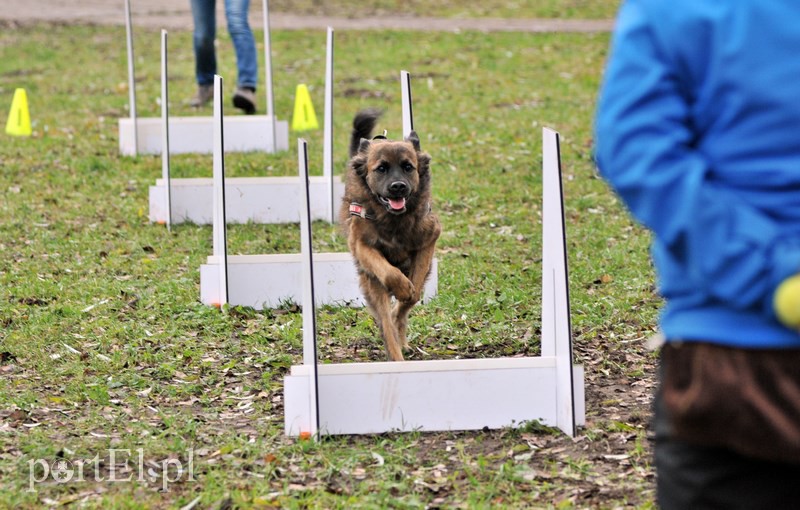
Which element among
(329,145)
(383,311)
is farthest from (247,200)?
(383,311)

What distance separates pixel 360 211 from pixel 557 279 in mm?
1362

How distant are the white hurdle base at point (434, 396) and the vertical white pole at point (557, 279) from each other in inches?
2.0

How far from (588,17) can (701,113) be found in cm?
1880

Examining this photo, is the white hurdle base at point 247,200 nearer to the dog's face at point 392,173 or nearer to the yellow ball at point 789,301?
the dog's face at point 392,173

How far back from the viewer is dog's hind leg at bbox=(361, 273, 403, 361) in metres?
5.51

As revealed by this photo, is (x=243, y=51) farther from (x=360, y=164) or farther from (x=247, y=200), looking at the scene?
(x=360, y=164)

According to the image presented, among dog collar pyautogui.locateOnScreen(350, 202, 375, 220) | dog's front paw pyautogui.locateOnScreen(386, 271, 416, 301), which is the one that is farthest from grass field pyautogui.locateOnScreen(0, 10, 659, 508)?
dog collar pyautogui.locateOnScreen(350, 202, 375, 220)

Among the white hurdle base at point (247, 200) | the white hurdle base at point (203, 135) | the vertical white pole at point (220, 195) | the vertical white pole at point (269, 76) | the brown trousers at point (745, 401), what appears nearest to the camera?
the brown trousers at point (745, 401)

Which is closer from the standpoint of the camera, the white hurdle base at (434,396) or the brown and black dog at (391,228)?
the white hurdle base at (434,396)

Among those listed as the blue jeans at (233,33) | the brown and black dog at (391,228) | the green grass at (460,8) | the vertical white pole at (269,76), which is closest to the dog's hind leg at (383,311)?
the brown and black dog at (391,228)

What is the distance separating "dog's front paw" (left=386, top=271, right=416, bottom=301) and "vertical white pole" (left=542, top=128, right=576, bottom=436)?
871mm

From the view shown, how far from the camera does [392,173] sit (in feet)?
18.5

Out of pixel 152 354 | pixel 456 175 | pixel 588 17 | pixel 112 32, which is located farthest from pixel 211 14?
pixel 588 17

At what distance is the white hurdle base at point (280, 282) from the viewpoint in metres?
6.75
